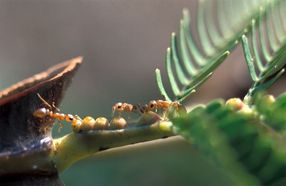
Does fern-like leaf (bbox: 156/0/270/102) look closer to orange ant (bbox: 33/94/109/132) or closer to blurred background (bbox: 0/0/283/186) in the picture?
orange ant (bbox: 33/94/109/132)

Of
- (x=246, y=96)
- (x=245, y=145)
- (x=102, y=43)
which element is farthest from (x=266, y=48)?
(x=102, y=43)

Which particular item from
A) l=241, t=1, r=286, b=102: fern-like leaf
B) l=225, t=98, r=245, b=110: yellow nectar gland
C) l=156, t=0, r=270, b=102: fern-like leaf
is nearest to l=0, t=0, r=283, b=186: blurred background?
A: l=156, t=0, r=270, b=102: fern-like leaf

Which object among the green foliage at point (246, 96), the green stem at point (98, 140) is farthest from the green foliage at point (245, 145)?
the green stem at point (98, 140)

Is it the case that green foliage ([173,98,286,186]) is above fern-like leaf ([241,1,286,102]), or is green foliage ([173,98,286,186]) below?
below

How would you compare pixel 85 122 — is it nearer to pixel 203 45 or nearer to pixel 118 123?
pixel 118 123

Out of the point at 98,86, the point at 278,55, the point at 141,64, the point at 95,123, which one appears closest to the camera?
the point at 95,123

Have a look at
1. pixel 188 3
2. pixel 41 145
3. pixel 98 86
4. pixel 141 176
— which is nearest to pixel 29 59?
pixel 98 86

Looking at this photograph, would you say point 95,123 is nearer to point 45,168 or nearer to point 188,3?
point 45,168
